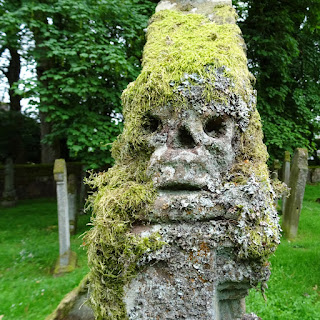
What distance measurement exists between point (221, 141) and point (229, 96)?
10.4 inches

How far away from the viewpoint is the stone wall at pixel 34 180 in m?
12.1

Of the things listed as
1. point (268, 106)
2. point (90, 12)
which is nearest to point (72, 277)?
point (90, 12)

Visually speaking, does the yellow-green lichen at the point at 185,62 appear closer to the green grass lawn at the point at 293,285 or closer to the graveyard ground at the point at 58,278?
the graveyard ground at the point at 58,278

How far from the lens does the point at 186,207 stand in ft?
5.03

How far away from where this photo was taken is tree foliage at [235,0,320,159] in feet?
24.2

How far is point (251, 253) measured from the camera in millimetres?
1485

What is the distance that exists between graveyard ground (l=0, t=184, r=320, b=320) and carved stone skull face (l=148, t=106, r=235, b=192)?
1405mm

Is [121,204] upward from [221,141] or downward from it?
downward

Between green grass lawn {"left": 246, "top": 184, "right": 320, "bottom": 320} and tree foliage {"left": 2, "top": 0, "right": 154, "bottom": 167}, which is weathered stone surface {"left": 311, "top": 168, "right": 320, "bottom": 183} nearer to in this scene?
green grass lawn {"left": 246, "top": 184, "right": 320, "bottom": 320}

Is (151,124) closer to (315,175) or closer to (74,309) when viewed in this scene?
(74,309)

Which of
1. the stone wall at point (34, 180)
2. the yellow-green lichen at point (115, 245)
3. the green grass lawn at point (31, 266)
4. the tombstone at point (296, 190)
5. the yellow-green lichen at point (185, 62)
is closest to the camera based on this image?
the yellow-green lichen at point (115, 245)

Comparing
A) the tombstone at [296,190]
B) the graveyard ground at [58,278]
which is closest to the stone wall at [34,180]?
the graveyard ground at [58,278]

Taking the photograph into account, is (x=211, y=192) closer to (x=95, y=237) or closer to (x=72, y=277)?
(x=95, y=237)

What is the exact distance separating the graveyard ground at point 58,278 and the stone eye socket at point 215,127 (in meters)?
1.44
